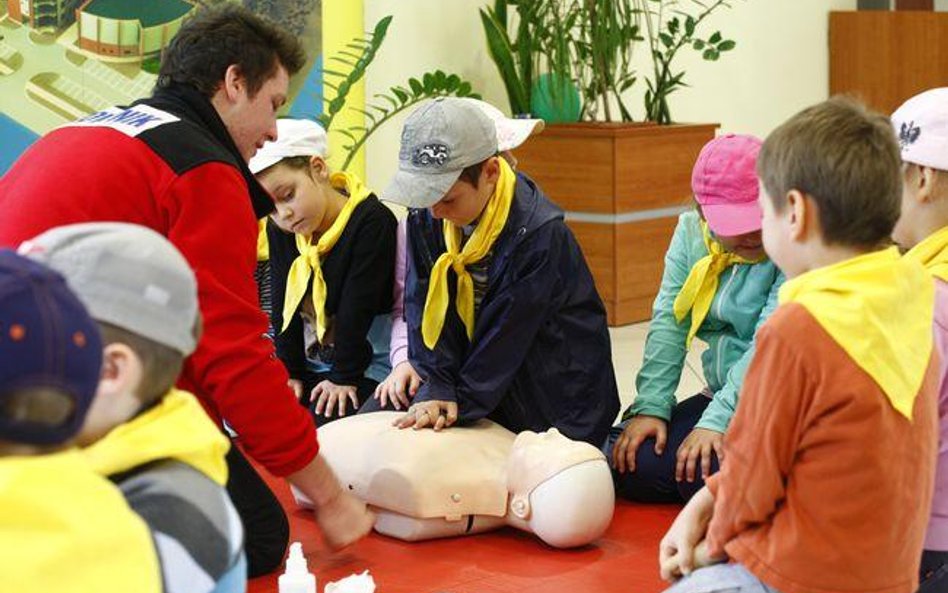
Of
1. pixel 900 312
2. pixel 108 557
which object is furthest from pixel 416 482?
pixel 108 557

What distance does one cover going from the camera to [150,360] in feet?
4.55

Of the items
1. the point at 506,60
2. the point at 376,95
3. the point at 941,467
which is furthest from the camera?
the point at 506,60

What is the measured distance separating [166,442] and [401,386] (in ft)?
6.48

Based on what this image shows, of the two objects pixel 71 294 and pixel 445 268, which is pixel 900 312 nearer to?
pixel 71 294

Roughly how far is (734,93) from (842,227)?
580 cm

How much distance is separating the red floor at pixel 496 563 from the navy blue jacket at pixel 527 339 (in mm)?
275

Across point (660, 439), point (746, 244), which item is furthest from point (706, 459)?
point (746, 244)

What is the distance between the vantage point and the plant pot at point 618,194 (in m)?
5.71

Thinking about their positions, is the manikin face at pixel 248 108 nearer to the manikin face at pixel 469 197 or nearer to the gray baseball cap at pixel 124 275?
the manikin face at pixel 469 197

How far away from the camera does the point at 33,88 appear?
483cm

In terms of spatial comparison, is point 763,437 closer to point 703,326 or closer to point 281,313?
point 703,326

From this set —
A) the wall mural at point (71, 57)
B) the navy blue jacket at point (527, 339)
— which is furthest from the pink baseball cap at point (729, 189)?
the wall mural at point (71, 57)

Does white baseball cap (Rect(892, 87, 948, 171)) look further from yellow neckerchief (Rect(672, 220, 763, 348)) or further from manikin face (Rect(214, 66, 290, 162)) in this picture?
manikin face (Rect(214, 66, 290, 162))

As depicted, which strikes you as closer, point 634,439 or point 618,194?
point 634,439
